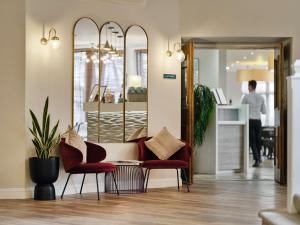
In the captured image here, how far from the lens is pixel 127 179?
26.3 feet

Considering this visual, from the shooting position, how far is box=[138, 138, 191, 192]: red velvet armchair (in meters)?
7.66

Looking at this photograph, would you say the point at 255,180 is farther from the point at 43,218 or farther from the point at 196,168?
the point at 43,218

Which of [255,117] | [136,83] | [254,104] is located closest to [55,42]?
[136,83]

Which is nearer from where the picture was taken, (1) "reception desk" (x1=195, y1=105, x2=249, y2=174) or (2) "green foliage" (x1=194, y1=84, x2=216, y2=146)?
(2) "green foliage" (x1=194, y1=84, x2=216, y2=146)

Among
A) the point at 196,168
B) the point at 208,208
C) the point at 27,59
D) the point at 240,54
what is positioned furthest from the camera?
the point at 240,54

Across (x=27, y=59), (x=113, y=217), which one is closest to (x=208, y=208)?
(x=113, y=217)

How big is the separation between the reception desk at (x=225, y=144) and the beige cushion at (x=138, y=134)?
200 centimetres

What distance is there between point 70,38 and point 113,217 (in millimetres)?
2906

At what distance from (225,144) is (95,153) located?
338 centimetres

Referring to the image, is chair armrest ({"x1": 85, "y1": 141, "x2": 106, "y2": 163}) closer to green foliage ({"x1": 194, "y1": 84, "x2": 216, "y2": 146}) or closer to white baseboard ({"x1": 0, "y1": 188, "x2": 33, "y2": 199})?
white baseboard ({"x1": 0, "y1": 188, "x2": 33, "y2": 199})

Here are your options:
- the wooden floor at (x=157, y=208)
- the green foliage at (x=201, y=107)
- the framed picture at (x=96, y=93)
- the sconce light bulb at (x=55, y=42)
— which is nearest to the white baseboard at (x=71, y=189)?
the wooden floor at (x=157, y=208)

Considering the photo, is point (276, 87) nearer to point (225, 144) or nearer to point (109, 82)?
point (225, 144)

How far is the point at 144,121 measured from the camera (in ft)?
27.2

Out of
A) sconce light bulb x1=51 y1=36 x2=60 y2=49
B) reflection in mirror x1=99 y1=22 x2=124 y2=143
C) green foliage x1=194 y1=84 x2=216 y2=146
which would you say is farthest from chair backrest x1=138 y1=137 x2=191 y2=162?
sconce light bulb x1=51 y1=36 x2=60 y2=49
